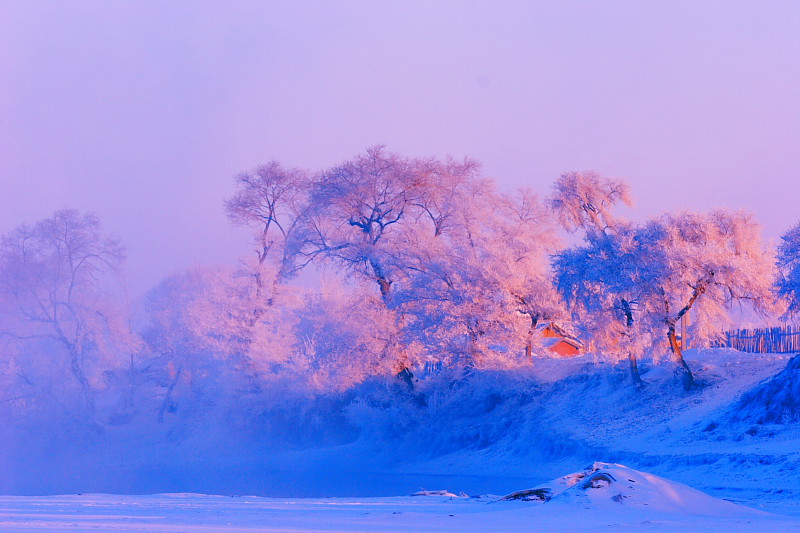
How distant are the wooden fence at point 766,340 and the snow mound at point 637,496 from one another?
825 inches

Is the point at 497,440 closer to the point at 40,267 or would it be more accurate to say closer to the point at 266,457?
the point at 266,457

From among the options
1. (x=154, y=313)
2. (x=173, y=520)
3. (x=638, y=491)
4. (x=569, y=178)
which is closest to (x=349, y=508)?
(x=173, y=520)

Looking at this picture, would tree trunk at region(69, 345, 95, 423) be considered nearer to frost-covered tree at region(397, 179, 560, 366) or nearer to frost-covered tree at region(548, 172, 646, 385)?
frost-covered tree at region(397, 179, 560, 366)

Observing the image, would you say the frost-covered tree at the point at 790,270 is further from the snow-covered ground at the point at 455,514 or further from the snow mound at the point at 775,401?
the snow-covered ground at the point at 455,514

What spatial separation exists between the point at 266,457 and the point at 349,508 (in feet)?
83.7

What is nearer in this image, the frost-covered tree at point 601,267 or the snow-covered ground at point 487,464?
the snow-covered ground at point 487,464

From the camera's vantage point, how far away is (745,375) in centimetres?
2841

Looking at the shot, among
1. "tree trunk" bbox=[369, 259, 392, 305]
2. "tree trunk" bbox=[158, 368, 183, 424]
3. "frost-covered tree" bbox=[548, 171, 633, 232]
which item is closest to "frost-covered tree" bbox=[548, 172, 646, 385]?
"frost-covered tree" bbox=[548, 171, 633, 232]

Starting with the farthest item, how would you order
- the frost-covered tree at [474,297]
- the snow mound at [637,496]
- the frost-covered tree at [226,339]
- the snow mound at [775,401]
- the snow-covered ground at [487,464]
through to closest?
the frost-covered tree at [226,339] < the frost-covered tree at [474,297] < the snow mound at [775,401] < the snow mound at [637,496] < the snow-covered ground at [487,464]

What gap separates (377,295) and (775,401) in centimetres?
1719

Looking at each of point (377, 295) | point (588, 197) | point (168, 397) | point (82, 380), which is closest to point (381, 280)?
point (377, 295)

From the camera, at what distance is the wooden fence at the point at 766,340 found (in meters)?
33.5

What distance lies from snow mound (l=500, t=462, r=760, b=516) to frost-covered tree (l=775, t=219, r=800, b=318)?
37.9ft

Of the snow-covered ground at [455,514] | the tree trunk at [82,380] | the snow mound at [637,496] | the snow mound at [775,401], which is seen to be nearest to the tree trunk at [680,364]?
the snow mound at [775,401]
